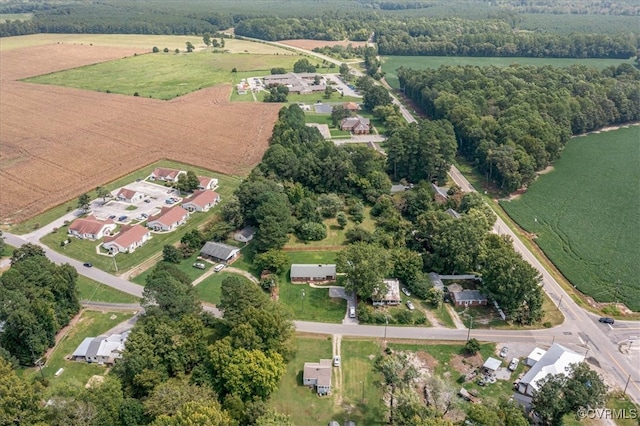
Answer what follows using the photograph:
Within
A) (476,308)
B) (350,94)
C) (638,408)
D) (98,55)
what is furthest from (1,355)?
(98,55)

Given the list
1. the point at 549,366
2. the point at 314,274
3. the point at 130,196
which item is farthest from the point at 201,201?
the point at 549,366

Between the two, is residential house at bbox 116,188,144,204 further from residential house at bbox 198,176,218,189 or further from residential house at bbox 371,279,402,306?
residential house at bbox 371,279,402,306

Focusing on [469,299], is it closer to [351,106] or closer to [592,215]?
[592,215]

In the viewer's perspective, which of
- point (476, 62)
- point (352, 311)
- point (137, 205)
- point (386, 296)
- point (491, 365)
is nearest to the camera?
point (491, 365)

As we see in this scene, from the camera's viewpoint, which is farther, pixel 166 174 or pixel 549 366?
pixel 166 174

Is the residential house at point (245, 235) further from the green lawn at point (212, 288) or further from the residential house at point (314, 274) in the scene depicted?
the residential house at point (314, 274)
